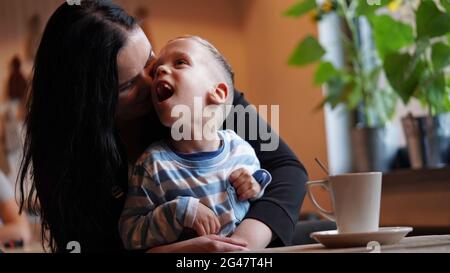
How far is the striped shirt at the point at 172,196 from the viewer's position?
26.0 inches

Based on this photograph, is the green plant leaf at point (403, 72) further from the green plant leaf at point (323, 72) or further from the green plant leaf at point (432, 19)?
the green plant leaf at point (323, 72)

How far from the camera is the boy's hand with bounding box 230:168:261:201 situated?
26.9 inches

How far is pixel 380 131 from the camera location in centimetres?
214

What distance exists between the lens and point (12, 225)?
1.25 m

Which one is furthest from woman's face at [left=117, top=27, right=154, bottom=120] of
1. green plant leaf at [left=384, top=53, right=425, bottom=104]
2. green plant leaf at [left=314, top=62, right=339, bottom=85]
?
green plant leaf at [left=314, top=62, right=339, bottom=85]

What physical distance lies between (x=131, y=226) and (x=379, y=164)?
1581mm

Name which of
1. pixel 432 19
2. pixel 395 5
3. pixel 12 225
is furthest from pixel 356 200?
pixel 395 5

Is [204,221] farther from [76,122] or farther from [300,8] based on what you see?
[300,8]

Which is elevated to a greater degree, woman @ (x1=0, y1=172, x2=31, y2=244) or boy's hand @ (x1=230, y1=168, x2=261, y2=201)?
boy's hand @ (x1=230, y1=168, x2=261, y2=201)

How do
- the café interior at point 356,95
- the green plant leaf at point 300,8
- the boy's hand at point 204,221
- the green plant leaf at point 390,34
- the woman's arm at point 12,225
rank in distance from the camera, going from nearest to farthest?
the boy's hand at point 204,221 → the woman's arm at point 12,225 → the café interior at point 356,95 → the green plant leaf at point 390,34 → the green plant leaf at point 300,8

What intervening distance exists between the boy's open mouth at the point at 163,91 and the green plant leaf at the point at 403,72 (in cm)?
118

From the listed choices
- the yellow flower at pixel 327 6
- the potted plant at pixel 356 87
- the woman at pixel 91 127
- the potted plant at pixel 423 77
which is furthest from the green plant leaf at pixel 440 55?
the woman at pixel 91 127

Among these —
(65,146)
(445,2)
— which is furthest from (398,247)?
(445,2)

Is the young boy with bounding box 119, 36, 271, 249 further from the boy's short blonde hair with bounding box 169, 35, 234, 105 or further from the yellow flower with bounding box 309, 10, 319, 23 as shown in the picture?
the yellow flower with bounding box 309, 10, 319, 23
